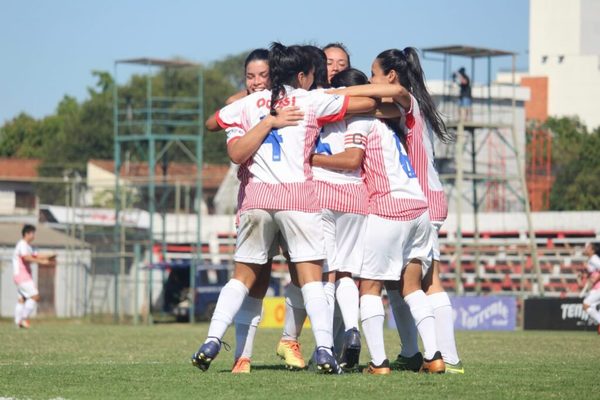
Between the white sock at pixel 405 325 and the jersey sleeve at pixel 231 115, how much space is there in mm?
1888

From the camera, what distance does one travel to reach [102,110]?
90.3 meters

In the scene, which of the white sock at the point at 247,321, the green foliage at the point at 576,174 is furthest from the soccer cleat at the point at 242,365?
the green foliage at the point at 576,174

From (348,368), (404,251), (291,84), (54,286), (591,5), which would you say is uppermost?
(591,5)

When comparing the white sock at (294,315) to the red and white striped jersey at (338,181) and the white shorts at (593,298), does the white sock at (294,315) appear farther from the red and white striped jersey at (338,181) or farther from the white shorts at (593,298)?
the white shorts at (593,298)

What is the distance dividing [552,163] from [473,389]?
65470 mm

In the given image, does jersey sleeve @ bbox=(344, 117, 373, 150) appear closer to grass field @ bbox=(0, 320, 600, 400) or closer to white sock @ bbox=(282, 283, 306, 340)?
white sock @ bbox=(282, 283, 306, 340)

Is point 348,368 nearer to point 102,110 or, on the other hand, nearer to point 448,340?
point 448,340

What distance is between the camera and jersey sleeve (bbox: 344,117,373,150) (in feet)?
29.2

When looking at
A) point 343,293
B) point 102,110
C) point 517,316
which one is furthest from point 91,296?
point 102,110

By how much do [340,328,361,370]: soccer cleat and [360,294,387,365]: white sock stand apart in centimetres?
7

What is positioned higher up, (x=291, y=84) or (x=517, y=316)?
(x=291, y=84)

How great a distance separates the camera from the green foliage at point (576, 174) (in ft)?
209

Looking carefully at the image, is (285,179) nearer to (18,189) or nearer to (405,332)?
(405,332)

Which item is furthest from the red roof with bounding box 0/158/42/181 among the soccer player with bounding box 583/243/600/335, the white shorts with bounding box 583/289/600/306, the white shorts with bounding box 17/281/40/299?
the white shorts with bounding box 583/289/600/306
